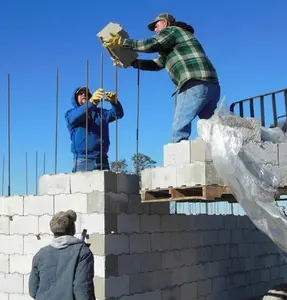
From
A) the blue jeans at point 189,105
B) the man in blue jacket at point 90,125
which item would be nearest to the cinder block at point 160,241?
the man in blue jacket at point 90,125

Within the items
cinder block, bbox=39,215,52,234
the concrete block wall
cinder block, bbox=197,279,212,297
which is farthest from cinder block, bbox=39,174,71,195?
cinder block, bbox=197,279,212,297

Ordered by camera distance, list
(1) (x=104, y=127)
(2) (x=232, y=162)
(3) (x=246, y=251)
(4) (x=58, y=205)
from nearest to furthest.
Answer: (2) (x=232, y=162) < (4) (x=58, y=205) < (1) (x=104, y=127) < (3) (x=246, y=251)

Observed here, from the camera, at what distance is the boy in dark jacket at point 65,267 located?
3.77 meters


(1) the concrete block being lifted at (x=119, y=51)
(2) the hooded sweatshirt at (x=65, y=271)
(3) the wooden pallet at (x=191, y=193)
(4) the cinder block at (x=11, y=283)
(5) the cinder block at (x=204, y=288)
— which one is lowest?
(5) the cinder block at (x=204, y=288)

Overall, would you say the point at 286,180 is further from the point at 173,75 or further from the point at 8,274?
the point at 8,274

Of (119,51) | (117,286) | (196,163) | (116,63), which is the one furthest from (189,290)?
(119,51)

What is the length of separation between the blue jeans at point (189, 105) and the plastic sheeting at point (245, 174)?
0.53m

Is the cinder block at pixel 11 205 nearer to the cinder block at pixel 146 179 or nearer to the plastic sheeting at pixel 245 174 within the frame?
the cinder block at pixel 146 179

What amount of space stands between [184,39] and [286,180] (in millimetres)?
1815

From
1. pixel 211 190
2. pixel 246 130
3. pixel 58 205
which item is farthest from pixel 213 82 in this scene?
pixel 58 205

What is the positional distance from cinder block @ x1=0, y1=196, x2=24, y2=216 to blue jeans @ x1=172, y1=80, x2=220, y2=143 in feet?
7.31

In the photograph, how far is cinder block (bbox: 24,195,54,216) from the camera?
6.13m

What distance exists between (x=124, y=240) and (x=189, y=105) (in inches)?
62.7

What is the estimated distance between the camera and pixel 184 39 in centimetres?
547
